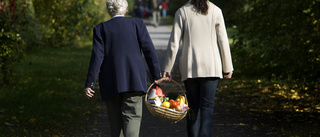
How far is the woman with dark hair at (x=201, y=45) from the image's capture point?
4.53 meters

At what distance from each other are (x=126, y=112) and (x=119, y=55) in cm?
47

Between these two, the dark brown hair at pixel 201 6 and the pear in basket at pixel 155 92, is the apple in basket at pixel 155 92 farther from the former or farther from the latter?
the dark brown hair at pixel 201 6

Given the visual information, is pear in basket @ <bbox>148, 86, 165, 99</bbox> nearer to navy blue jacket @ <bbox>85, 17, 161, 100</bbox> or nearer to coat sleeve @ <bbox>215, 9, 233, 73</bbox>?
navy blue jacket @ <bbox>85, 17, 161, 100</bbox>

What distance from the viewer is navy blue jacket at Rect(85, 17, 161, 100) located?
4234 mm

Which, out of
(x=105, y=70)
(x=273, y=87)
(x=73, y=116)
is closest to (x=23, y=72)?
(x=73, y=116)

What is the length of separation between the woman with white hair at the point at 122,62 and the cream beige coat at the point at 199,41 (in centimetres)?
34

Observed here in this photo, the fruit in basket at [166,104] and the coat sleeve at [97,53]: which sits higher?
the coat sleeve at [97,53]

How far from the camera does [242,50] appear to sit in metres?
9.70

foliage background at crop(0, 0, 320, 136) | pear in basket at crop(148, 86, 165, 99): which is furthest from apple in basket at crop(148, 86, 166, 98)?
foliage background at crop(0, 0, 320, 136)

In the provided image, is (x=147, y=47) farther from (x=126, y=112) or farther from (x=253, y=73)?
(x=253, y=73)

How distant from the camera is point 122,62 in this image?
13.9 feet

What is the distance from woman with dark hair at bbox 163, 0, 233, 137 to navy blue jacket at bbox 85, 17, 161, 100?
1.22 feet

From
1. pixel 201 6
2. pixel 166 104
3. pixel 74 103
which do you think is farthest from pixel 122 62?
pixel 74 103

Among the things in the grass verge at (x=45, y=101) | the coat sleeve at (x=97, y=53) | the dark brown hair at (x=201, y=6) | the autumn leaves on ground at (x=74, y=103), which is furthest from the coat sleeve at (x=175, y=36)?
the grass verge at (x=45, y=101)
